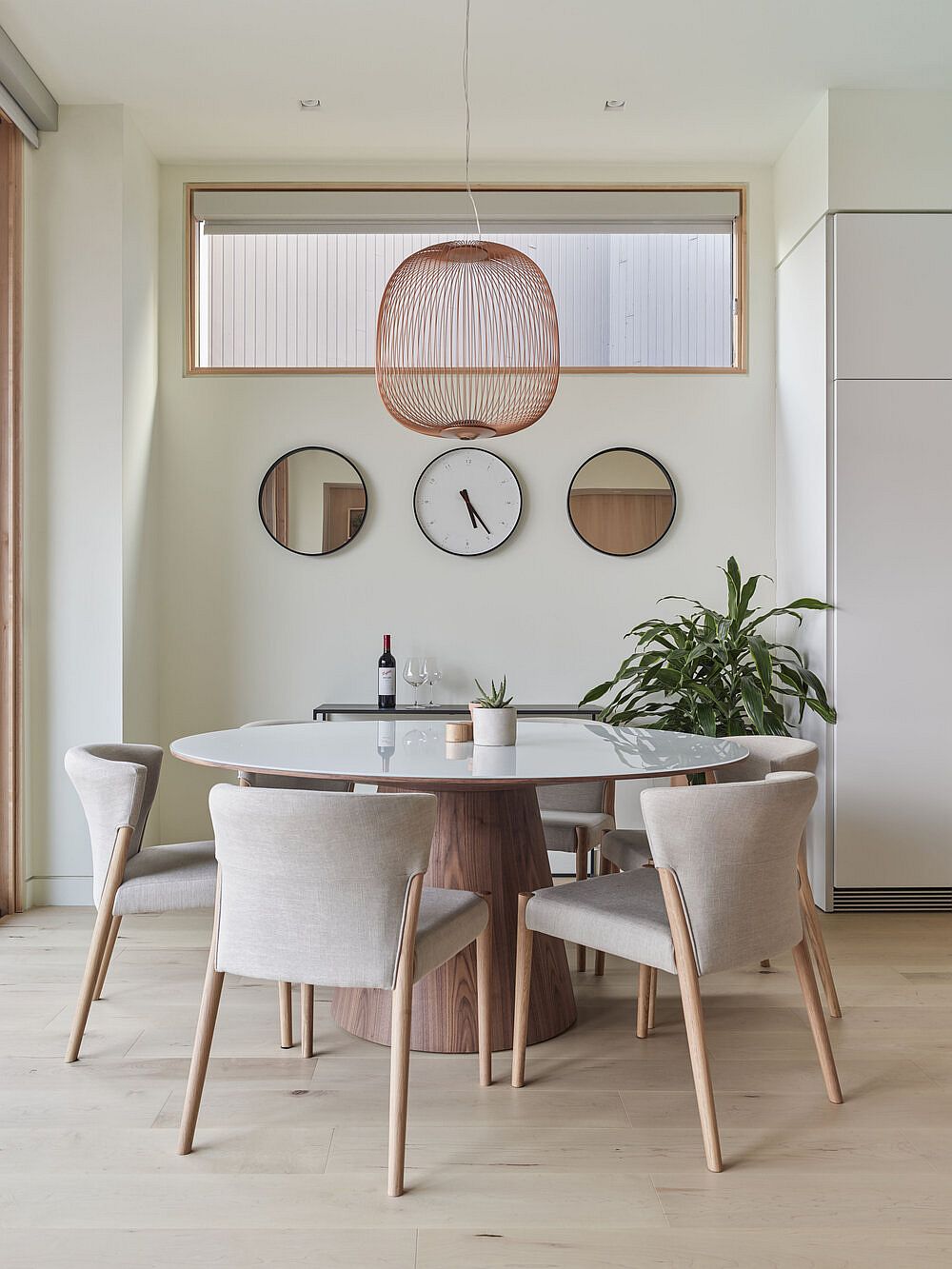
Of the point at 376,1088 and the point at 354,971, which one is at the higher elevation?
the point at 354,971

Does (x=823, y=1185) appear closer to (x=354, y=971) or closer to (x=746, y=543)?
(x=354, y=971)

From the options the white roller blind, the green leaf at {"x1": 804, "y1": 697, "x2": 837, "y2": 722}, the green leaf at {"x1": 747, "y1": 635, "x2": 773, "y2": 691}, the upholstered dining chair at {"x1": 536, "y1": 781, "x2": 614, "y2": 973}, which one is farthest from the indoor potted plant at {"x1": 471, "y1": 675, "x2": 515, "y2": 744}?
the white roller blind

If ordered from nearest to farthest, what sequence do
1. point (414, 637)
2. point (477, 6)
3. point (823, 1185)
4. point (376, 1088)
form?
1. point (823, 1185)
2. point (376, 1088)
3. point (477, 6)
4. point (414, 637)

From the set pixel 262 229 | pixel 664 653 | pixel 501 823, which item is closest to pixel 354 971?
pixel 501 823

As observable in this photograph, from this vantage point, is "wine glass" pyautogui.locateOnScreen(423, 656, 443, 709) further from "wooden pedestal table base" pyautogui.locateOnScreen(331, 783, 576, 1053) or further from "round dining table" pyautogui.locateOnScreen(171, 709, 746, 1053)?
"wooden pedestal table base" pyautogui.locateOnScreen(331, 783, 576, 1053)

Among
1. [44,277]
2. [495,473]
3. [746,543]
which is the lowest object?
[746,543]

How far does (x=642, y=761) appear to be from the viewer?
258cm

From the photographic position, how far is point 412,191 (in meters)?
4.71

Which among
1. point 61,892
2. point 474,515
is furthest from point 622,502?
point 61,892

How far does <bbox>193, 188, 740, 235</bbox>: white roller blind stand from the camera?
4.69 metres

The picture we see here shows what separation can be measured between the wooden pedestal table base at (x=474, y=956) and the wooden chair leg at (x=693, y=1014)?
643 millimetres

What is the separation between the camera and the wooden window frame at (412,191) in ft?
15.4

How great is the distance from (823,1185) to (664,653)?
2.38 m

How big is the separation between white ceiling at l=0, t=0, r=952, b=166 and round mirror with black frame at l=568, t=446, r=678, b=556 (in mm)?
1382
